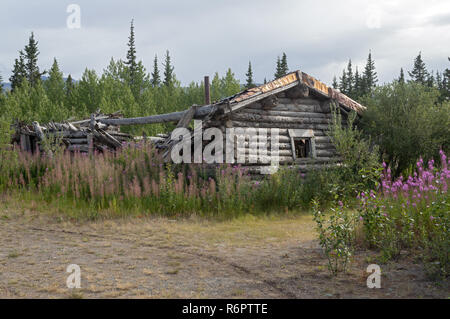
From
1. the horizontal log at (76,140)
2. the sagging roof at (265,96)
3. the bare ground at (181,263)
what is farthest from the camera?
the horizontal log at (76,140)

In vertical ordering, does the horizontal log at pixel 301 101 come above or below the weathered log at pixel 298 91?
below

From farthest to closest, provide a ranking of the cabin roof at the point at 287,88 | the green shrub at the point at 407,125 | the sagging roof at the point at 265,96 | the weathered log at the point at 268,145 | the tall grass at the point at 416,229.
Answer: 1. the green shrub at the point at 407,125
2. the weathered log at the point at 268,145
3. the cabin roof at the point at 287,88
4. the sagging roof at the point at 265,96
5. the tall grass at the point at 416,229

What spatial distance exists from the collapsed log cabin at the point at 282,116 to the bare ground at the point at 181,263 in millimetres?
3344

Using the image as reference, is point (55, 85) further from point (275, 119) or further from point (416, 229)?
point (416, 229)

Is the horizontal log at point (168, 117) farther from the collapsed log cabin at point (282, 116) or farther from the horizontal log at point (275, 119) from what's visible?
the horizontal log at point (275, 119)

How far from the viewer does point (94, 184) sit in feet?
30.5

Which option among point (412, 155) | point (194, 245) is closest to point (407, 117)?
point (412, 155)

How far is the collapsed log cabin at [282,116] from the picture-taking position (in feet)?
34.1

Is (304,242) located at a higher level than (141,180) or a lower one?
lower

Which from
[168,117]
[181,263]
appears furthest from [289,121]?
[181,263]

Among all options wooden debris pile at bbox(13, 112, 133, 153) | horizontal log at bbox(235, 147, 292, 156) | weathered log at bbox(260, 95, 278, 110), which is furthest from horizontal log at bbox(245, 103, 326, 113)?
wooden debris pile at bbox(13, 112, 133, 153)

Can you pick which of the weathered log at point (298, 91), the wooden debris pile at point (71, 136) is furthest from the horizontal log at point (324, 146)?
the wooden debris pile at point (71, 136)
